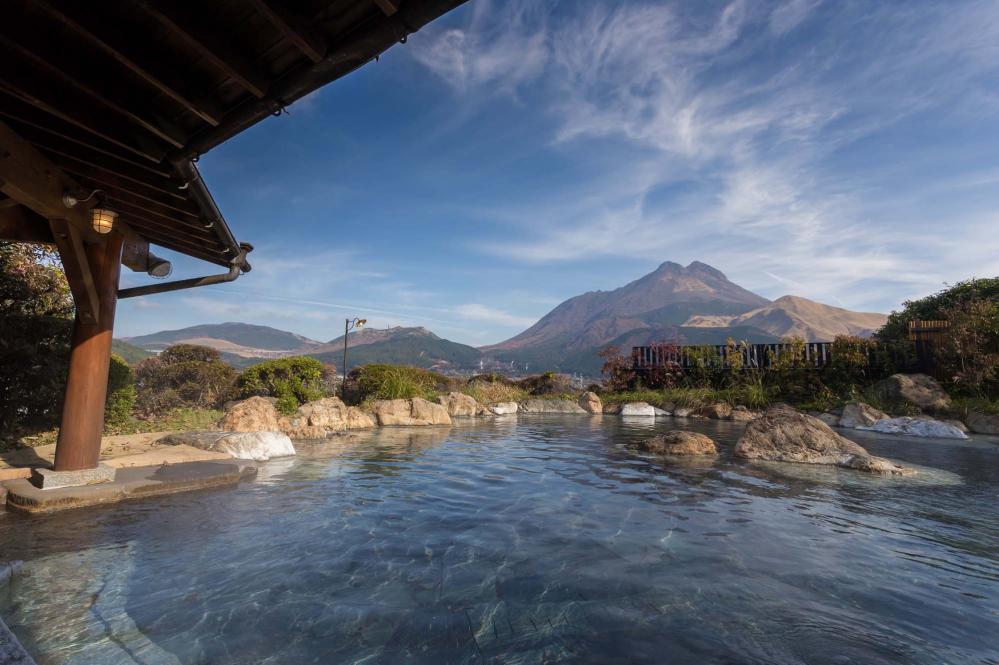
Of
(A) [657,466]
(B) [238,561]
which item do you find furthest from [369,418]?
(B) [238,561]

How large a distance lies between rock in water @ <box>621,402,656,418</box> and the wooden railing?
4.16m

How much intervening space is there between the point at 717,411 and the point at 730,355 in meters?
4.09

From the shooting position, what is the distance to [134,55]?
2844 millimetres

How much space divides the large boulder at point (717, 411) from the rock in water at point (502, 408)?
25.3ft

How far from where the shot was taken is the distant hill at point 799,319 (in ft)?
465

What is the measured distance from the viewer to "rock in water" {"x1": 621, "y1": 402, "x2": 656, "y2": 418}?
1836 cm

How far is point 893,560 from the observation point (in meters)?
3.64

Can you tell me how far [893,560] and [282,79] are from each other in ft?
19.7

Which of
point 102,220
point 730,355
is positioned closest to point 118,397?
point 102,220

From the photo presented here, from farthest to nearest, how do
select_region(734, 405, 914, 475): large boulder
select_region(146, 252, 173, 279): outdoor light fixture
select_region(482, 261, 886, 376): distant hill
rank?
select_region(482, 261, 886, 376): distant hill < select_region(734, 405, 914, 475): large boulder < select_region(146, 252, 173, 279): outdoor light fixture

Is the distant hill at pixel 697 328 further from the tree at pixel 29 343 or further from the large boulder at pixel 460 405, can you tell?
the tree at pixel 29 343

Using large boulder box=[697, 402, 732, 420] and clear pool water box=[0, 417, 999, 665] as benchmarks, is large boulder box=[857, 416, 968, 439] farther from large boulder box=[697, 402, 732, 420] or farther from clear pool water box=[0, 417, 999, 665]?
clear pool water box=[0, 417, 999, 665]

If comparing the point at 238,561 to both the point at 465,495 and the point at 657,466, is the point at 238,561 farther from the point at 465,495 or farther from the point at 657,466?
the point at 657,466

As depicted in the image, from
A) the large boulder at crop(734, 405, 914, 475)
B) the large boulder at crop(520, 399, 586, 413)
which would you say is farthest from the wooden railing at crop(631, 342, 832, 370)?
the large boulder at crop(734, 405, 914, 475)
